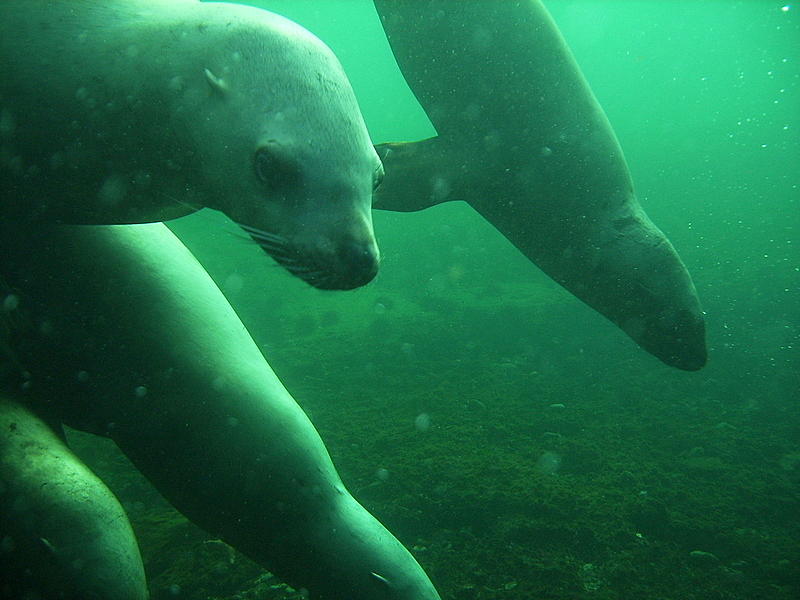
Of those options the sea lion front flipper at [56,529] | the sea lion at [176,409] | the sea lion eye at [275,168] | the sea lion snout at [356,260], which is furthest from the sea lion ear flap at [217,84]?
the sea lion front flipper at [56,529]

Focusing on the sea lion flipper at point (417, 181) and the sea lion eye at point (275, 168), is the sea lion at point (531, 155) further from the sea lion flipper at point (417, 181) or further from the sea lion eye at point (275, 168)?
the sea lion eye at point (275, 168)

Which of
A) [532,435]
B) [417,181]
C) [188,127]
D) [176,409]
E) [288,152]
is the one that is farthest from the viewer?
[532,435]

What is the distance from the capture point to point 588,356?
8188 mm

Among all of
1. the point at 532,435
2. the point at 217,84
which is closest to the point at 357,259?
the point at 217,84

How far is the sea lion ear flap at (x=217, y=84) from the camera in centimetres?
145

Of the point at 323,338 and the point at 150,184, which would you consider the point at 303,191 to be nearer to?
the point at 150,184

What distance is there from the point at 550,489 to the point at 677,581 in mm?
1155

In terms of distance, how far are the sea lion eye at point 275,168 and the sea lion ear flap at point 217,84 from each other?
0.23 metres

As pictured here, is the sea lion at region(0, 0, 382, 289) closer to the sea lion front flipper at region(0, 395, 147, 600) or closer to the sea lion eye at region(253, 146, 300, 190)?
the sea lion eye at region(253, 146, 300, 190)

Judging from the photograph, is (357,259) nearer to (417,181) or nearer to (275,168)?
(275,168)

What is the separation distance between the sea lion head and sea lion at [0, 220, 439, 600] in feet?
2.73

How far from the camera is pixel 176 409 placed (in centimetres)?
203

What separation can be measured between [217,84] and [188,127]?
17 centimetres

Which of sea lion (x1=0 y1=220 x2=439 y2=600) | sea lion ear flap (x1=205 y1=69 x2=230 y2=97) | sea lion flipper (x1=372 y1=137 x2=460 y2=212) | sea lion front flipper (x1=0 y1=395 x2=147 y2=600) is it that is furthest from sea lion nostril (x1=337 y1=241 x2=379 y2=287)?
sea lion flipper (x1=372 y1=137 x2=460 y2=212)
